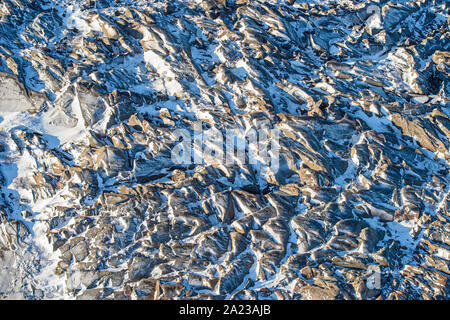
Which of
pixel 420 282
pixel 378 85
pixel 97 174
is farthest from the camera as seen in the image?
pixel 378 85

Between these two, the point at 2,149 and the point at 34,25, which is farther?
the point at 34,25

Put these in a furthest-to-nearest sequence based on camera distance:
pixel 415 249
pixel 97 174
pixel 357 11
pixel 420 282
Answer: pixel 357 11, pixel 97 174, pixel 415 249, pixel 420 282

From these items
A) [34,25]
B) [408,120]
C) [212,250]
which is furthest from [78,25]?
[408,120]

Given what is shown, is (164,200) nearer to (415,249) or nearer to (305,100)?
(305,100)

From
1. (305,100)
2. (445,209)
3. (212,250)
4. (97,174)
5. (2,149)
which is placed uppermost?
(305,100)

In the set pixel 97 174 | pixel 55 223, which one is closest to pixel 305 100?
pixel 97 174

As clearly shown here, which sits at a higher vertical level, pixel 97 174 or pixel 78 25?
pixel 78 25
